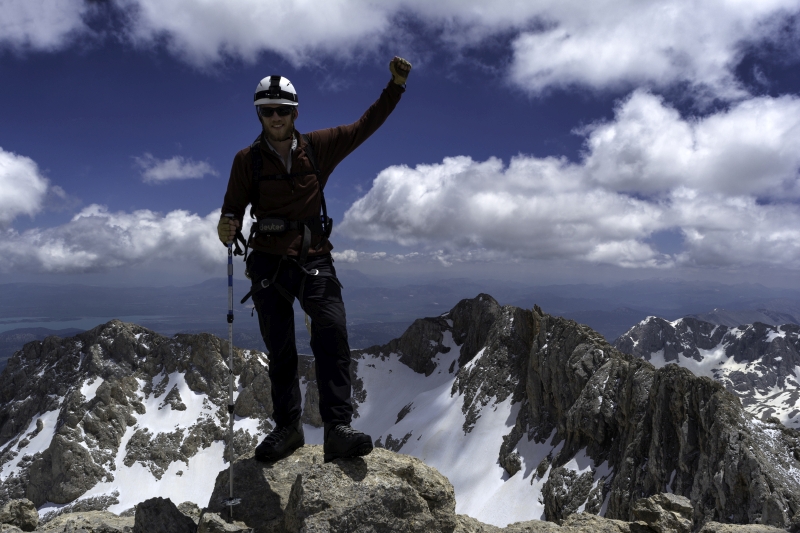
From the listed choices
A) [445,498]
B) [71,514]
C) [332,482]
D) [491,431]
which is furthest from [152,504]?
[491,431]

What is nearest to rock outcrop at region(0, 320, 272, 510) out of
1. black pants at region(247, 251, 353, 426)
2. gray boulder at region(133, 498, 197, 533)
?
gray boulder at region(133, 498, 197, 533)

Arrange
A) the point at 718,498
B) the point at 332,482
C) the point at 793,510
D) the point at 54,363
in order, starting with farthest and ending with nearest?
1. the point at 54,363
2. the point at 718,498
3. the point at 793,510
4. the point at 332,482

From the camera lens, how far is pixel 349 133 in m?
8.23

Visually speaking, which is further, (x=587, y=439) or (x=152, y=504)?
(x=587, y=439)

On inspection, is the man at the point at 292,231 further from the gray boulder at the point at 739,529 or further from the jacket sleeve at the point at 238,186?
the gray boulder at the point at 739,529

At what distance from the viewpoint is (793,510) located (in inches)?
1255

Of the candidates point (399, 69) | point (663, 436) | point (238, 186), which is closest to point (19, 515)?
point (238, 186)

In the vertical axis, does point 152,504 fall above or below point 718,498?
above

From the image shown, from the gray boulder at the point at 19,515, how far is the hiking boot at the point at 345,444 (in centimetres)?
631

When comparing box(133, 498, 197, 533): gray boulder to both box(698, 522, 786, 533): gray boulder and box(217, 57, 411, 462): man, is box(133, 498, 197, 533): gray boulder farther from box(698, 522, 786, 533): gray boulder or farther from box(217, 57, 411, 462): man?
box(698, 522, 786, 533): gray boulder

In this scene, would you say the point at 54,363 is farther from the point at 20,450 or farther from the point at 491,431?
the point at 491,431

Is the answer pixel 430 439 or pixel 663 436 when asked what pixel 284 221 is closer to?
pixel 663 436

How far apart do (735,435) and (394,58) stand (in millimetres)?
47916

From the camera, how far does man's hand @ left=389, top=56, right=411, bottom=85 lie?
7.89 m
